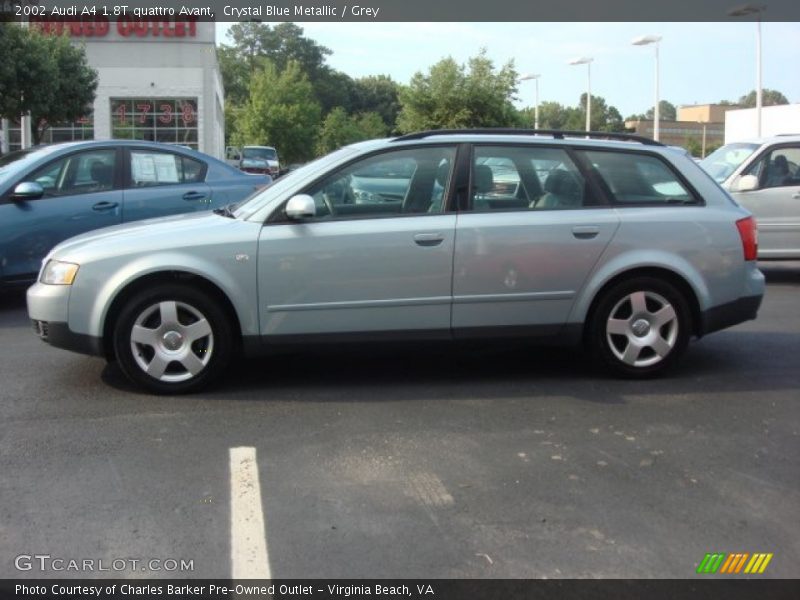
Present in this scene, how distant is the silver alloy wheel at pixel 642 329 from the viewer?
5.46 meters

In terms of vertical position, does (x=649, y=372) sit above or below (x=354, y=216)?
below

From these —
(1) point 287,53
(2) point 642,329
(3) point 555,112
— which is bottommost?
(2) point 642,329

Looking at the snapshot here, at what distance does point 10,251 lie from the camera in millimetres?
7574

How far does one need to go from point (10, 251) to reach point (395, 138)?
4.12 metres

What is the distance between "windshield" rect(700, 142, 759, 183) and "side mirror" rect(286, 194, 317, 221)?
6289mm

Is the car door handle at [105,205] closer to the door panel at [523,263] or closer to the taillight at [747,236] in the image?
the door panel at [523,263]

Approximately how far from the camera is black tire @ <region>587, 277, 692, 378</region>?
5.44 meters

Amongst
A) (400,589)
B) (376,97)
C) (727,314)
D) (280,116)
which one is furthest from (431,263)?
(376,97)

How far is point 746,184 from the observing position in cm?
966

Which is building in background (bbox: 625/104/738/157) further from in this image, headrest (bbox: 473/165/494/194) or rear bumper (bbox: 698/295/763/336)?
headrest (bbox: 473/165/494/194)

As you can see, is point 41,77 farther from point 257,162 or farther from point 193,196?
point 193,196

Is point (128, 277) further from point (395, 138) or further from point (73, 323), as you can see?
point (395, 138)

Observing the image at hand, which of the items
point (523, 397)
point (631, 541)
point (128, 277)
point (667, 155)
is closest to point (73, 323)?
point (128, 277)

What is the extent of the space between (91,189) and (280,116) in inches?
1564
